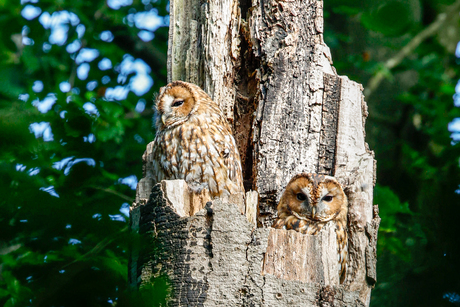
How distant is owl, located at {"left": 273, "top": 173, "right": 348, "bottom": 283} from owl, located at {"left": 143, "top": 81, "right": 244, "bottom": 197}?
14.5 inches

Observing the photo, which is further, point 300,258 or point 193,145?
point 193,145

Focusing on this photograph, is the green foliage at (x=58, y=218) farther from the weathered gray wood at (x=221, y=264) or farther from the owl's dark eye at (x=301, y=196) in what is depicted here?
the owl's dark eye at (x=301, y=196)

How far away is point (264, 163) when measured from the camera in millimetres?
3123

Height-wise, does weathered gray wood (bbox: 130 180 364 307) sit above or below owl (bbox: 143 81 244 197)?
below

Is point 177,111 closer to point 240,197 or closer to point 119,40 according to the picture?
point 240,197

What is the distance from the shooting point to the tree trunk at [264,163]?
2086mm

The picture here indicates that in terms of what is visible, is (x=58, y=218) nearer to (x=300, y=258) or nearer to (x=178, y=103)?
(x=300, y=258)

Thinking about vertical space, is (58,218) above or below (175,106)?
below

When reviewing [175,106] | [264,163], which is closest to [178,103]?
[175,106]

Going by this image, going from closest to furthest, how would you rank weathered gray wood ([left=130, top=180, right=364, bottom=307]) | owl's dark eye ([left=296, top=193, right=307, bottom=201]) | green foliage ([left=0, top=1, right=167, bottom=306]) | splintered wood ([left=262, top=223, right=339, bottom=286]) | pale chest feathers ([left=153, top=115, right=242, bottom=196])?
green foliage ([left=0, top=1, right=167, bottom=306]) < weathered gray wood ([left=130, top=180, right=364, bottom=307]) < splintered wood ([left=262, top=223, right=339, bottom=286]) < pale chest feathers ([left=153, top=115, right=242, bottom=196]) < owl's dark eye ([left=296, top=193, right=307, bottom=201])

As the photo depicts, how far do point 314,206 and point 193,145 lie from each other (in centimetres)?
99

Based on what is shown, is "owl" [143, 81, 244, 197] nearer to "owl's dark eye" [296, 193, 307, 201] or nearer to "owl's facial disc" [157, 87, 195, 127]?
"owl's facial disc" [157, 87, 195, 127]

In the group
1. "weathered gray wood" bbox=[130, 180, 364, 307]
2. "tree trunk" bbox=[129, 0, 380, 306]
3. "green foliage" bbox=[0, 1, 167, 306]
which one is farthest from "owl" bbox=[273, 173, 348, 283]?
"green foliage" bbox=[0, 1, 167, 306]

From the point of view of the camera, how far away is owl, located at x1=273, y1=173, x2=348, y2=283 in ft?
10.6
